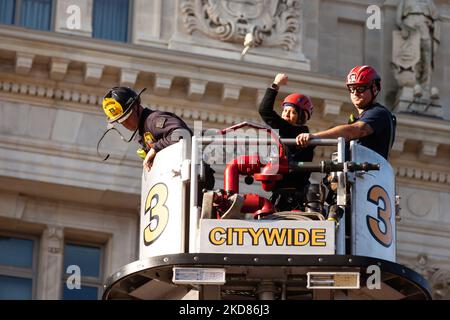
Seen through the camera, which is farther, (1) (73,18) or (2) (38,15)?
(2) (38,15)

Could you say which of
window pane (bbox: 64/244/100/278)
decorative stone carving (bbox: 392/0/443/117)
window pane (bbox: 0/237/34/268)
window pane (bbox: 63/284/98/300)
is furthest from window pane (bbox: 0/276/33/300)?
decorative stone carving (bbox: 392/0/443/117)

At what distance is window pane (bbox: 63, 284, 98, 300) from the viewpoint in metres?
32.7

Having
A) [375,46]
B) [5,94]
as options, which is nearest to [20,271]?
[5,94]

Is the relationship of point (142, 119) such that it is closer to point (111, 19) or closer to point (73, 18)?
point (73, 18)

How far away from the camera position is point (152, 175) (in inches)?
721

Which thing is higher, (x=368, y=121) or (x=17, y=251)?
(x=17, y=251)

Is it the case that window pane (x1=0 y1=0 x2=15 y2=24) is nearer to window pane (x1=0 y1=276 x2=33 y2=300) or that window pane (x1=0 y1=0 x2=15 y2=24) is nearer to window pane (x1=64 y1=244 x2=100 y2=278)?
window pane (x1=64 y1=244 x2=100 y2=278)

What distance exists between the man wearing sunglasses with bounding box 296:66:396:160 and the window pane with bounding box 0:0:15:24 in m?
14.6

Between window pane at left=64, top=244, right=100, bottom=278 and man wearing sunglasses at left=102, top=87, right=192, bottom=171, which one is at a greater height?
window pane at left=64, top=244, right=100, bottom=278

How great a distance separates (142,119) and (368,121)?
1.96 m

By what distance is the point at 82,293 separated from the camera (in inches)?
1294

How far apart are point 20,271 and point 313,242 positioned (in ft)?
51.6

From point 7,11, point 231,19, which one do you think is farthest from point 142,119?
point 7,11
